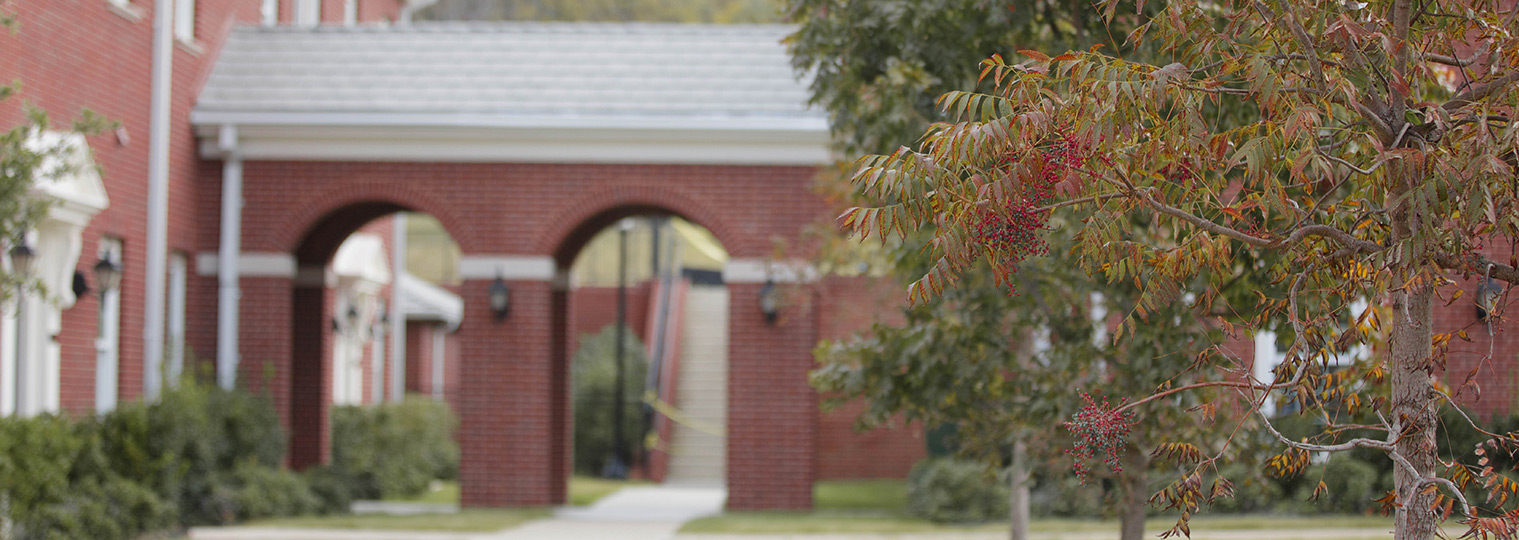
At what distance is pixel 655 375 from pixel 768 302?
9.48 metres

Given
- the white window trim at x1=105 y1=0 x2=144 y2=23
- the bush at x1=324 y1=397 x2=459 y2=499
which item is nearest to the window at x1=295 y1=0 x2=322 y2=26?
the bush at x1=324 y1=397 x2=459 y2=499

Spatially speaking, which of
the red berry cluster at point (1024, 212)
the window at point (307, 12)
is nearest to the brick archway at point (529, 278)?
the window at point (307, 12)

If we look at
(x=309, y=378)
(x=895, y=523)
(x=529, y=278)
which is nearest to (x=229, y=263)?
(x=309, y=378)

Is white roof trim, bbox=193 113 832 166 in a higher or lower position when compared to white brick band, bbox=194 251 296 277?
higher

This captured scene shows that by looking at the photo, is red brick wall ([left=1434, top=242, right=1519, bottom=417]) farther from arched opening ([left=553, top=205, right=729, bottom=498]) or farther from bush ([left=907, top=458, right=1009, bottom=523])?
arched opening ([left=553, top=205, right=729, bottom=498])

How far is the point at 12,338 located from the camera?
12234 mm

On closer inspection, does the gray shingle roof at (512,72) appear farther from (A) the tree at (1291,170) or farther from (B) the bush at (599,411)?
(A) the tree at (1291,170)

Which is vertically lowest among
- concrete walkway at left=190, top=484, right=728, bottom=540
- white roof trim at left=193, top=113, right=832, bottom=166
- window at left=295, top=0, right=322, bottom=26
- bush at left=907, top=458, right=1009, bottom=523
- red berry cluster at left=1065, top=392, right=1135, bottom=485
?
concrete walkway at left=190, top=484, right=728, bottom=540

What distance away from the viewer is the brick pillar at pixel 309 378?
677 inches

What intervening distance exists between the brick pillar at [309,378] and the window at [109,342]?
131 inches

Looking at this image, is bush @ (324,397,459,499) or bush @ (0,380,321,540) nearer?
bush @ (0,380,321,540)

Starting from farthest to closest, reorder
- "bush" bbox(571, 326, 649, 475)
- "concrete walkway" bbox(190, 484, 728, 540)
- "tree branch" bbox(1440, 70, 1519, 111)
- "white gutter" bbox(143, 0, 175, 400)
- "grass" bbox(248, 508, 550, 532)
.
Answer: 1. "bush" bbox(571, 326, 649, 475)
2. "white gutter" bbox(143, 0, 175, 400)
3. "grass" bbox(248, 508, 550, 532)
4. "concrete walkway" bbox(190, 484, 728, 540)
5. "tree branch" bbox(1440, 70, 1519, 111)

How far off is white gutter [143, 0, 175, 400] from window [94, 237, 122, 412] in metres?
0.39

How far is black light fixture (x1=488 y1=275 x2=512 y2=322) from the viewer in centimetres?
1512
